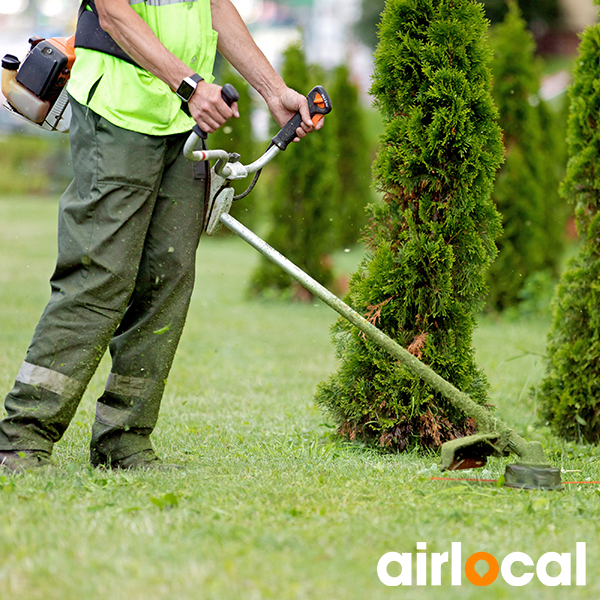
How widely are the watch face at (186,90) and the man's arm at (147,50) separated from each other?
0.6 inches

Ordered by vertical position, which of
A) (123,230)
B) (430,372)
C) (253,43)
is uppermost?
(253,43)

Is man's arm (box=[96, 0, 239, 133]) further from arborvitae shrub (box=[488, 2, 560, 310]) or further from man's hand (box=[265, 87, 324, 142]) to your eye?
arborvitae shrub (box=[488, 2, 560, 310])

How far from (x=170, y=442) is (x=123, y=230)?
1207mm

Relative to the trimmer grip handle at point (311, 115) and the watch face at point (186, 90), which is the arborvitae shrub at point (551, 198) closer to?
the trimmer grip handle at point (311, 115)

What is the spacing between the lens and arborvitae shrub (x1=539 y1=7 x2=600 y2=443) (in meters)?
3.89

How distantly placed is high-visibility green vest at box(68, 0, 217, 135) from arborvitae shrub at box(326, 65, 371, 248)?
34.6 feet

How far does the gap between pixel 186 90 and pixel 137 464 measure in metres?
1.43

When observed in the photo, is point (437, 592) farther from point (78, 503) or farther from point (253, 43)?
point (253, 43)

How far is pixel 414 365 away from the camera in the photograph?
302 centimetres

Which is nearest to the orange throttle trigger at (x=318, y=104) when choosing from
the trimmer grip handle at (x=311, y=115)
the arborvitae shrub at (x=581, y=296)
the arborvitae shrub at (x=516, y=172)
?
the trimmer grip handle at (x=311, y=115)

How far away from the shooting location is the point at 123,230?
2744 millimetres

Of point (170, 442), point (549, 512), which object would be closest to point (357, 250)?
point (170, 442)

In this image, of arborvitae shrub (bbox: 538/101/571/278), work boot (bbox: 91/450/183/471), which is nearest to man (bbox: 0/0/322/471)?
work boot (bbox: 91/450/183/471)

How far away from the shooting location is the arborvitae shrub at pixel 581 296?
389 cm
